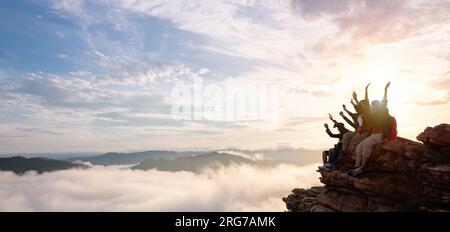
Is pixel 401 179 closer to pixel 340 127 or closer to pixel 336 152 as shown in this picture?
pixel 336 152

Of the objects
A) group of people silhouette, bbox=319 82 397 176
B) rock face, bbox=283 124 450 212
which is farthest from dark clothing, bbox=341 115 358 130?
rock face, bbox=283 124 450 212

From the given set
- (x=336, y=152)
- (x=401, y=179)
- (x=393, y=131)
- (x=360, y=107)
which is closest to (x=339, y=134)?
(x=336, y=152)

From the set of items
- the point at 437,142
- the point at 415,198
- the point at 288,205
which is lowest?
the point at 288,205

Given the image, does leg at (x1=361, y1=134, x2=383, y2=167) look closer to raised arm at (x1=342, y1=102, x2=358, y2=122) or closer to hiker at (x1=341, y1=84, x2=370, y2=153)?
hiker at (x1=341, y1=84, x2=370, y2=153)

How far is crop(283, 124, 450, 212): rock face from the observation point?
1805cm

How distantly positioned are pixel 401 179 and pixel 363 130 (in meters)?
4.44

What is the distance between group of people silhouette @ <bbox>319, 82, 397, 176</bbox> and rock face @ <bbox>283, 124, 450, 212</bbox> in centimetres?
64

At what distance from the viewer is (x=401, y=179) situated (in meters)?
A: 19.9

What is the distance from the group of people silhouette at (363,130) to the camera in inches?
822
